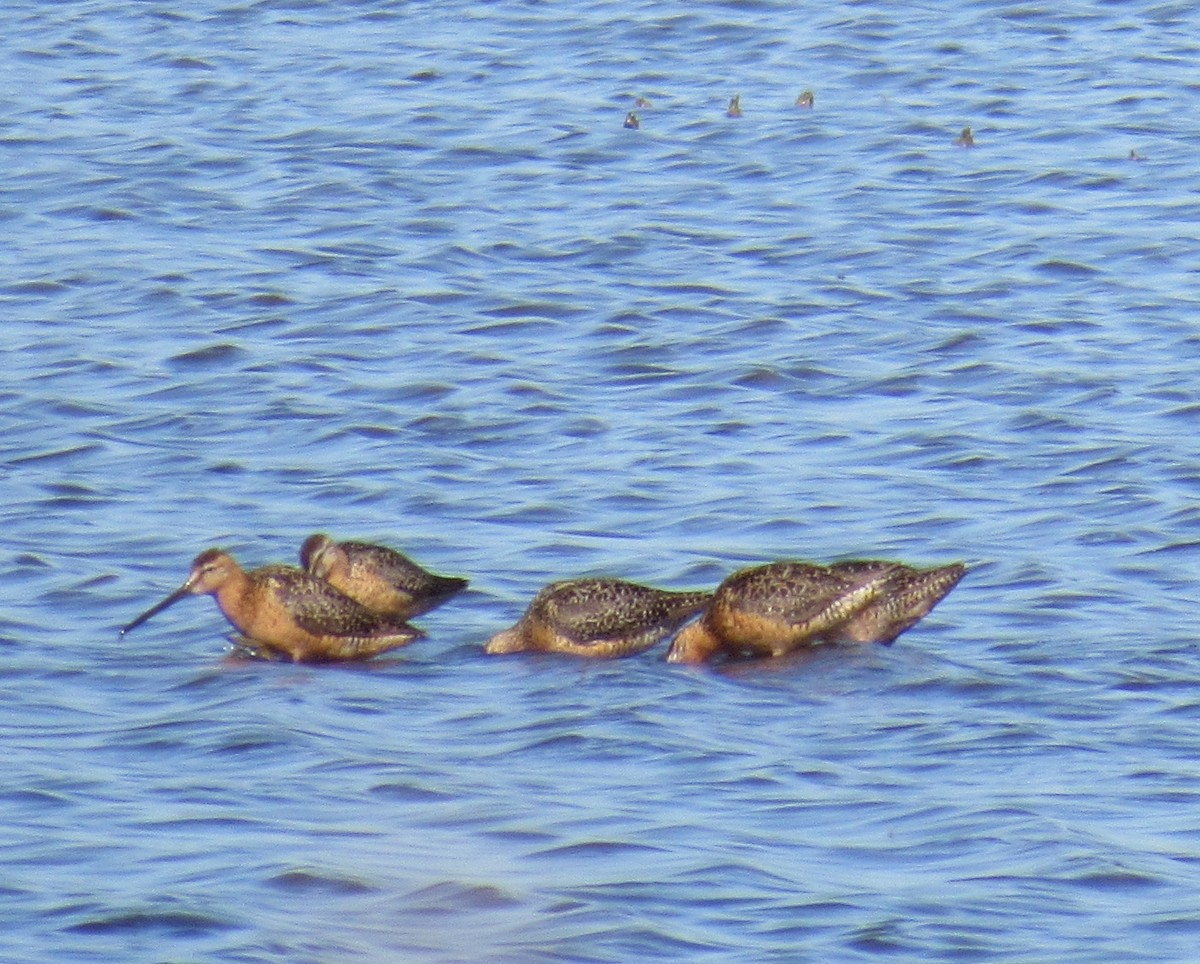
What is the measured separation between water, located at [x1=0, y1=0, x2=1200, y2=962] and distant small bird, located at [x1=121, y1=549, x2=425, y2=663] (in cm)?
20

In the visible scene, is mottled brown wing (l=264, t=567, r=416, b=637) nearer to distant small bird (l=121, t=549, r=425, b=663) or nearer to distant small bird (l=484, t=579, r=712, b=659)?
distant small bird (l=121, t=549, r=425, b=663)

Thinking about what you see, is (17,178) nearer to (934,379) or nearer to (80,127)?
(80,127)

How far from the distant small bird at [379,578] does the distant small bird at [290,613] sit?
10 cm

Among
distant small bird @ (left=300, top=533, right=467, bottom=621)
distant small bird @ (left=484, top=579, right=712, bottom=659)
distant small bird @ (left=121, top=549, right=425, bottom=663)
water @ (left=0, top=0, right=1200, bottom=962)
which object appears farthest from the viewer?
distant small bird @ (left=300, top=533, right=467, bottom=621)

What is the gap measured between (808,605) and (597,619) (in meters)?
0.84

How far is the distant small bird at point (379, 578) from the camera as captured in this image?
1107cm

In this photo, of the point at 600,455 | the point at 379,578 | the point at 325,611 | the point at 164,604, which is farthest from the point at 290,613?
the point at 600,455

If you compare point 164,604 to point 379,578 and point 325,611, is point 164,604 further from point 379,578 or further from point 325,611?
point 379,578

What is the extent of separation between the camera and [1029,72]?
877 inches

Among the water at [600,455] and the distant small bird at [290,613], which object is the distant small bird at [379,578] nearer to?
the distant small bird at [290,613]

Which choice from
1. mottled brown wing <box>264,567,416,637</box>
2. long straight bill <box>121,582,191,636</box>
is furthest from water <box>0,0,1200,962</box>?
mottled brown wing <box>264,567,416,637</box>

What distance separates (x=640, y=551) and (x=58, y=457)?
3.02 metres

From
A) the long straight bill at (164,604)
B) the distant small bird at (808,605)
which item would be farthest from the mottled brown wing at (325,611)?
the distant small bird at (808,605)

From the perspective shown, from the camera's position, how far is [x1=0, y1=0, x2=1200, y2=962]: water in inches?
316
